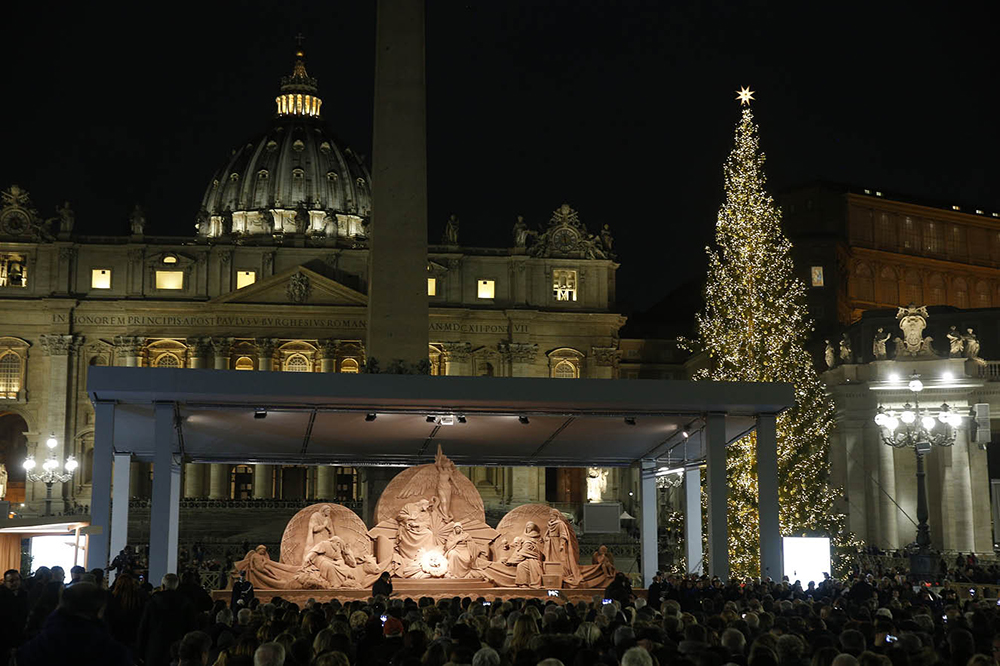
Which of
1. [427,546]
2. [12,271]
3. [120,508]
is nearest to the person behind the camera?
[427,546]

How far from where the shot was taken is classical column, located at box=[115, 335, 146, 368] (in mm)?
80750

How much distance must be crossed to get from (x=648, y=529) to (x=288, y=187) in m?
87.0

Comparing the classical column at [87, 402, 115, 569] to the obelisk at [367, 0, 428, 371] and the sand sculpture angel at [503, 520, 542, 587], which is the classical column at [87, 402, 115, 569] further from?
the sand sculpture angel at [503, 520, 542, 587]

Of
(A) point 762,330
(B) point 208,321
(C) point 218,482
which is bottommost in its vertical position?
(C) point 218,482

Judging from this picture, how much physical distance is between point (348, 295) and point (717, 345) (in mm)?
50354

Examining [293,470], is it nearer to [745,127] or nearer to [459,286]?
[459,286]

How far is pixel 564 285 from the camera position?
86.8 meters

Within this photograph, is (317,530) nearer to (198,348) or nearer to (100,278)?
(198,348)

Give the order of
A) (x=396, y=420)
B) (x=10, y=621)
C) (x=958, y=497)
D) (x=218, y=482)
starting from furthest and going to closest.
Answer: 1. (x=218, y=482)
2. (x=958, y=497)
3. (x=396, y=420)
4. (x=10, y=621)

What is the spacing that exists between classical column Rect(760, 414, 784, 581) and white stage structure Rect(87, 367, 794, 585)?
22mm

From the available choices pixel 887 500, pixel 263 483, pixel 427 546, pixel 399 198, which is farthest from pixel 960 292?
pixel 427 546

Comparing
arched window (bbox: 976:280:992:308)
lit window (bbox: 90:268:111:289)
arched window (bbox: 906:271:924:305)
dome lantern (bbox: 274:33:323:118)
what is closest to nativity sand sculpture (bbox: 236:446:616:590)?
arched window (bbox: 906:271:924:305)

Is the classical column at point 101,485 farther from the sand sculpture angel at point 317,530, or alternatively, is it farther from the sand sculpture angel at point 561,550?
the sand sculpture angel at point 561,550

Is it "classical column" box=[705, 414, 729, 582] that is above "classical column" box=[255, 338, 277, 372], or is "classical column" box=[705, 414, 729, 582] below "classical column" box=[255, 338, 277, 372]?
below
